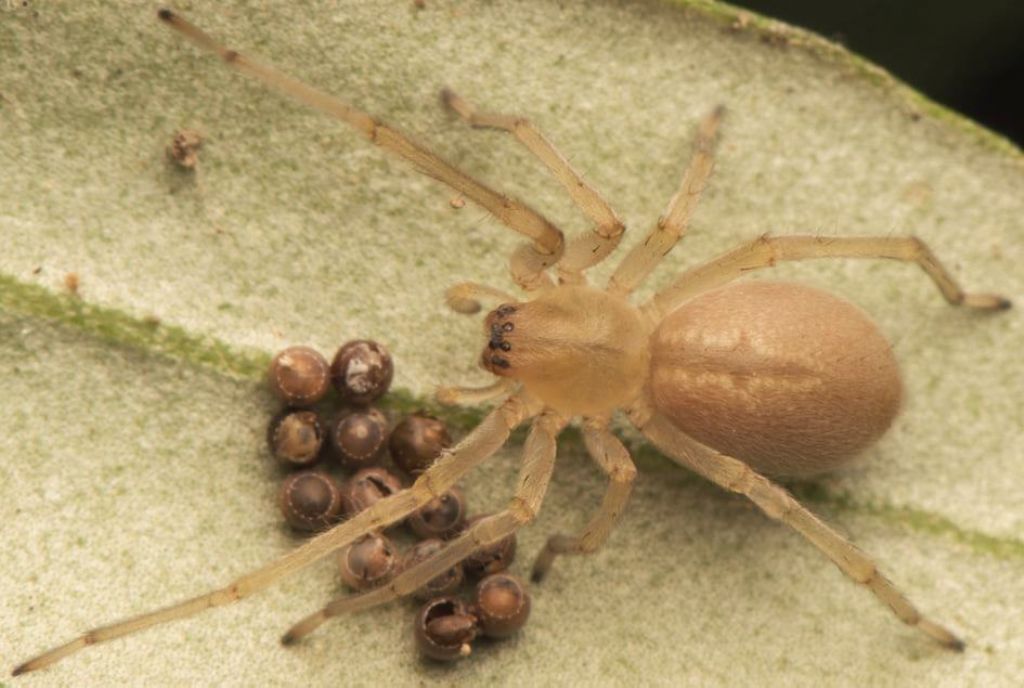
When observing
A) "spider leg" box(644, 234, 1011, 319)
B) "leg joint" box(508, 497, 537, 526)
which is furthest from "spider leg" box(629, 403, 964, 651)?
"leg joint" box(508, 497, 537, 526)

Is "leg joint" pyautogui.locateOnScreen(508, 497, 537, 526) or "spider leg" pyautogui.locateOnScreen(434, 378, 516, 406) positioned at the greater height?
"spider leg" pyautogui.locateOnScreen(434, 378, 516, 406)

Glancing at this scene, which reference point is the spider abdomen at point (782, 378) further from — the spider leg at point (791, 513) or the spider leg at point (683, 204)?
the spider leg at point (683, 204)

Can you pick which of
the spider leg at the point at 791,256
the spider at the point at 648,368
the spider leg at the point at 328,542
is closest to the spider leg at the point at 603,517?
the spider at the point at 648,368

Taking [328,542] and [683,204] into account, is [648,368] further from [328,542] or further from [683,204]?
[328,542]

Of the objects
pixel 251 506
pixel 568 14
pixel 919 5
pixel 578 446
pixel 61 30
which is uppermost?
pixel 919 5

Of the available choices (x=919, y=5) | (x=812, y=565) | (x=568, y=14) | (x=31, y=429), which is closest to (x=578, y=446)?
(x=812, y=565)

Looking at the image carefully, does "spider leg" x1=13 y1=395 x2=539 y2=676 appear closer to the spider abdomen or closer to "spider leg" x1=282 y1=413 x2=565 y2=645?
"spider leg" x1=282 y1=413 x2=565 y2=645

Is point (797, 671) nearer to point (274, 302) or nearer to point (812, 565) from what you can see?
point (812, 565)
